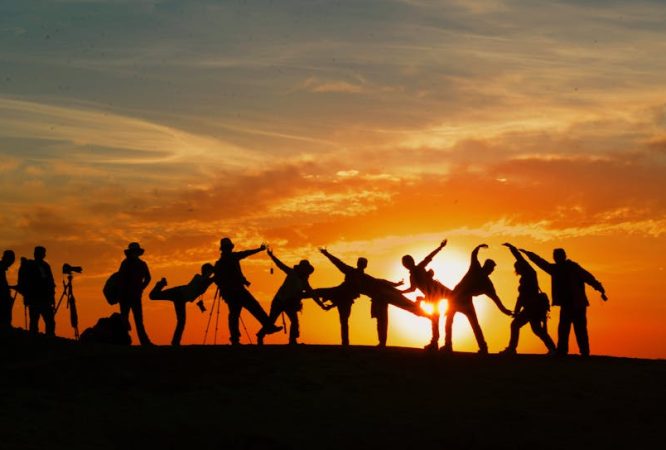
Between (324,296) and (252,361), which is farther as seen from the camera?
(324,296)

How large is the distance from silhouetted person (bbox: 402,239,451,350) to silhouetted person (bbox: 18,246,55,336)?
27.9 ft

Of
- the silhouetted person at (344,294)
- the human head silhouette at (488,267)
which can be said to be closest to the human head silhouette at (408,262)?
the silhouetted person at (344,294)

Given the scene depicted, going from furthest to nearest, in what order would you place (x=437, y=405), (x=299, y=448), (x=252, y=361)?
(x=252, y=361)
(x=437, y=405)
(x=299, y=448)

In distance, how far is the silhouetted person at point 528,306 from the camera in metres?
24.5

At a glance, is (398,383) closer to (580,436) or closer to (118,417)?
(580,436)

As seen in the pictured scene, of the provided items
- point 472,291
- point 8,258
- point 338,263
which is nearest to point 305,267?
point 338,263

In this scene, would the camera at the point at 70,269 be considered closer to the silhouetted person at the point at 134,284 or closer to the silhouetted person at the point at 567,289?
the silhouetted person at the point at 134,284

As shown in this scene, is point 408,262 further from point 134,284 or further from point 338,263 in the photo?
point 134,284

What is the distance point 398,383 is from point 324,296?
15.0ft

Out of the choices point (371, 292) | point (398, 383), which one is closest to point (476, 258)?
point (371, 292)

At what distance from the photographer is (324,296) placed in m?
25.0

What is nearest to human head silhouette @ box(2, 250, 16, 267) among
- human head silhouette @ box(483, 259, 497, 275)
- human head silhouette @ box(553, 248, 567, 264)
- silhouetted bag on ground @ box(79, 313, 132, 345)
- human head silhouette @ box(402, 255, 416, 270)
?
silhouetted bag on ground @ box(79, 313, 132, 345)

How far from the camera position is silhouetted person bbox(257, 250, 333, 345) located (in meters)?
24.9

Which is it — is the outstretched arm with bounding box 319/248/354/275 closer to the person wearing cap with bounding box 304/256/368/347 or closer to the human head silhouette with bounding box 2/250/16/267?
the person wearing cap with bounding box 304/256/368/347
